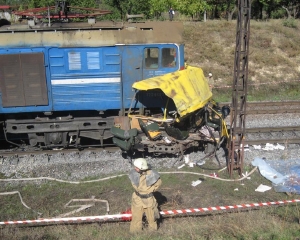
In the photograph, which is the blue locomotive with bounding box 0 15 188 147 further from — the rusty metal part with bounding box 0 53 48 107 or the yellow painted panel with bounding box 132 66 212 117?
the yellow painted panel with bounding box 132 66 212 117

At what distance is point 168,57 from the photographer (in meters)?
11.1

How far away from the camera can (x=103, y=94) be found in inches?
438

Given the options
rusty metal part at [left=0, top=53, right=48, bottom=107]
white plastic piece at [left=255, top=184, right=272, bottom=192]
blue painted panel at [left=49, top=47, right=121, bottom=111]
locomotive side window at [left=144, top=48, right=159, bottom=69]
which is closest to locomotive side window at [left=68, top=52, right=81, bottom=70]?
blue painted panel at [left=49, top=47, right=121, bottom=111]

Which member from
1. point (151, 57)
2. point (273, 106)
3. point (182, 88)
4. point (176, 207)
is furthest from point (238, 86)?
Answer: point (273, 106)

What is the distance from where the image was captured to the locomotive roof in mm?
10719

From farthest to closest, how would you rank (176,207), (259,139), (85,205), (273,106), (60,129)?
(273,106) → (259,139) → (60,129) → (85,205) → (176,207)

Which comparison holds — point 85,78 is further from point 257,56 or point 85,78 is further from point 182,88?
point 257,56

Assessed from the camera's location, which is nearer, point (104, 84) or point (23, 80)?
point (23, 80)

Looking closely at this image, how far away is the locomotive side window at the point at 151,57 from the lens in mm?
11016

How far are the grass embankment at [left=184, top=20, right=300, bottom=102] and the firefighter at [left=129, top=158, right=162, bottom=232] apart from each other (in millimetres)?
10478

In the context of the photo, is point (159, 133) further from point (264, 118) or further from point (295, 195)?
point (264, 118)

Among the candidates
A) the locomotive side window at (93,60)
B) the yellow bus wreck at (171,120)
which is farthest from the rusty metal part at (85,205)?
the locomotive side window at (93,60)

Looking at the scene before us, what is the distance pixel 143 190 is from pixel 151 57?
5.31 meters

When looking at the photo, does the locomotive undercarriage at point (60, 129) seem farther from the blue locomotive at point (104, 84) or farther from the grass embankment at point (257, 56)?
the grass embankment at point (257, 56)
